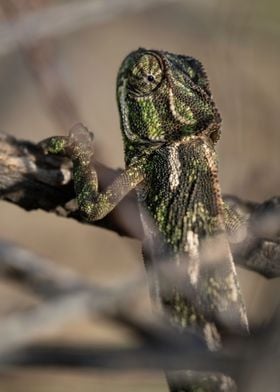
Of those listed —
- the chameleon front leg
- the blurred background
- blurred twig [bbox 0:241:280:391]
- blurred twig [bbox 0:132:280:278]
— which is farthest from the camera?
the blurred background

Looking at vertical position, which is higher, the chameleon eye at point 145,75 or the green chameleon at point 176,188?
the chameleon eye at point 145,75

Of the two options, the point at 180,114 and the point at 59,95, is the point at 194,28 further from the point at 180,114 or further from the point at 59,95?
the point at 180,114

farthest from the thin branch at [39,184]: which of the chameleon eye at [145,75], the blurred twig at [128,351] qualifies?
the chameleon eye at [145,75]

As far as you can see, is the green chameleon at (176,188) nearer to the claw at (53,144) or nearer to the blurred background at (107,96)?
the claw at (53,144)

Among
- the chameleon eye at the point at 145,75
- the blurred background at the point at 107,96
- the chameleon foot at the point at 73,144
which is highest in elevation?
the chameleon eye at the point at 145,75

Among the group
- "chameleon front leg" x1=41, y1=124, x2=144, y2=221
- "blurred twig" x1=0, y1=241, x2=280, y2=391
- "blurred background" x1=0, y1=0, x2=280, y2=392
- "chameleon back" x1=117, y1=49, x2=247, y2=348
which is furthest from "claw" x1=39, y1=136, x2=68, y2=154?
"blurred background" x1=0, y1=0, x2=280, y2=392

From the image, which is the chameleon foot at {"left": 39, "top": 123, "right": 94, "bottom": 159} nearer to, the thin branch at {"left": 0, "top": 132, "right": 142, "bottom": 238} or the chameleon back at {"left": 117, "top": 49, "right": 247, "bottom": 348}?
the thin branch at {"left": 0, "top": 132, "right": 142, "bottom": 238}

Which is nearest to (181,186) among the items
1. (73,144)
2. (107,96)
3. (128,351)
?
(73,144)

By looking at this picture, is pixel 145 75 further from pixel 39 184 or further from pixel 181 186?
pixel 39 184
